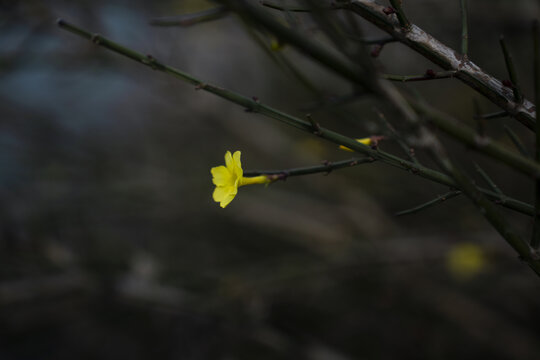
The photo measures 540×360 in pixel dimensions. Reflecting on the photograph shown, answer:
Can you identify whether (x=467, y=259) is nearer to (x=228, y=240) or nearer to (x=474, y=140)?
(x=228, y=240)

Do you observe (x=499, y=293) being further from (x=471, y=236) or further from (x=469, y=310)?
(x=471, y=236)

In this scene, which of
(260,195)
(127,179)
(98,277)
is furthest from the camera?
(260,195)

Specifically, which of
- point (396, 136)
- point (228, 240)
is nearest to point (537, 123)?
point (396, 136)

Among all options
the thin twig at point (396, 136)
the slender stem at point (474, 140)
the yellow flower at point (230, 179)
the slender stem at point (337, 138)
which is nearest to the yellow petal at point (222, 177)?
the yellow flower at point (230, 179)

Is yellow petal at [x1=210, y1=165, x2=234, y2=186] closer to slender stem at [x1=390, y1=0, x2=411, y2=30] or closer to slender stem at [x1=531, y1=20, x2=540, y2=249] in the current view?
slender stem at [x1=390, y1=0, x2=411, y2=30]

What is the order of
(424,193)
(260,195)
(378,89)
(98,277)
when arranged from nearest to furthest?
(378,89)
(98,277)
(424,193)
(260,195)

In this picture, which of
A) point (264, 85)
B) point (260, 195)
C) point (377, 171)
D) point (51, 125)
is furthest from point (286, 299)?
point (264, 85)

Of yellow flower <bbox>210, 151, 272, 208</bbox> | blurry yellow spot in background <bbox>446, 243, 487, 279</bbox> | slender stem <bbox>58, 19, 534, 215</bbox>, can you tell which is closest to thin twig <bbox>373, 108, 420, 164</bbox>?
slender stem <bbox>58, 19, 534, 215</bbox>
